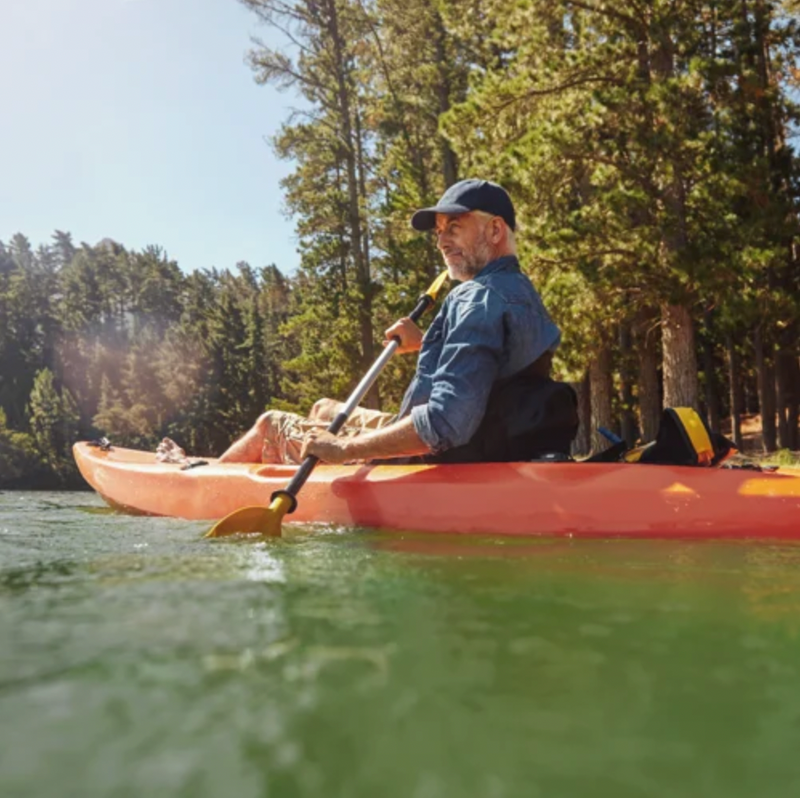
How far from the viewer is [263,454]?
4840 mm

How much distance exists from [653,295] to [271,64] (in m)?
11.9

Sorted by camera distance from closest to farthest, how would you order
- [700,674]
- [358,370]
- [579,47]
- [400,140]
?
[700,674]
[579,47]
[358,370]
[400,140]

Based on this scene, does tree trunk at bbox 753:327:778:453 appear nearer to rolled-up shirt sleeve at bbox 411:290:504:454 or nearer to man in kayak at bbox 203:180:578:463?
man in kayak at bbox 203:180:578:463

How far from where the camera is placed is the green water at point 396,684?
0.85 metres

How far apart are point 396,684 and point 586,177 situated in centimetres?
1303

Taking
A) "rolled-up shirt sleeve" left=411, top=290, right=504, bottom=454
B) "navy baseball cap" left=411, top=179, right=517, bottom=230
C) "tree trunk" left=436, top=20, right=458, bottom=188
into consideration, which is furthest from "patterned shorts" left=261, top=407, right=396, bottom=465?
"tree trunk" left=436, top=20, right=458, bottom=188

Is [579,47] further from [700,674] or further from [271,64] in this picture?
[700,674]

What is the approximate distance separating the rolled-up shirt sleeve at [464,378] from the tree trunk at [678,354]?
8.88 m

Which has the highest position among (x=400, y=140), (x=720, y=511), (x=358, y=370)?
(x=400, y=140)

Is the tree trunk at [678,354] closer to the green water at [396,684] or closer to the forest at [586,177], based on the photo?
the forest at [586,177]

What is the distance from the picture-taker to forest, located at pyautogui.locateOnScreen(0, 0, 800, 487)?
10.8 metres

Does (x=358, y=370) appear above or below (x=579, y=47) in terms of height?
below

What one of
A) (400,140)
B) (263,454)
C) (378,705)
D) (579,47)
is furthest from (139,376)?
(378,705)

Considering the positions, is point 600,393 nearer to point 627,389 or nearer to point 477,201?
point 627,389
